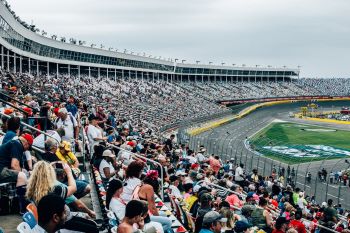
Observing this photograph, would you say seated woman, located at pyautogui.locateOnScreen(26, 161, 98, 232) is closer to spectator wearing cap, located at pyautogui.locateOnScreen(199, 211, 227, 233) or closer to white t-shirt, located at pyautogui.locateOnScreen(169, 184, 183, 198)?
spectator wearing cap, located at pyautogui.locateOnScreen(199, 211, 227, 233)

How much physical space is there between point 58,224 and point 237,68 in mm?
115528

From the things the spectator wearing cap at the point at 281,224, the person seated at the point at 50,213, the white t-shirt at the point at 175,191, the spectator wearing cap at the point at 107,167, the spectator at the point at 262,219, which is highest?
the person seated at the point at 50,213

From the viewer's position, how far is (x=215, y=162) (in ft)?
57.4

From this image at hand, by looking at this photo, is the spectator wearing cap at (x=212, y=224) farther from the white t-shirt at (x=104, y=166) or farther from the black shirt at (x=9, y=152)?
the white t-shirt at (x=104, y=166)

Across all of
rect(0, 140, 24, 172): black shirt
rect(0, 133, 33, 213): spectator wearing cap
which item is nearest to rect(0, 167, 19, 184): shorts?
rect(0, 133, 33, 213): spectator wearing cap

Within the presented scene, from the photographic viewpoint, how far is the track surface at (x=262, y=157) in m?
30.8

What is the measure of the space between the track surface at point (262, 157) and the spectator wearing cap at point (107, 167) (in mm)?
13548

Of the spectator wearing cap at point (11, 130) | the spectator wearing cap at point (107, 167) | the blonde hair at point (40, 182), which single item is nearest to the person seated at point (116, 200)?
the blonde hair at point (40, 182)

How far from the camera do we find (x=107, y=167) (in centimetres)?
942

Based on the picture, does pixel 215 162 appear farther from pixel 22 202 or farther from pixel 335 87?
pixel 335 87

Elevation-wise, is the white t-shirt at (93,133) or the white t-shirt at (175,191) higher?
the white t-shirt at (93,133)

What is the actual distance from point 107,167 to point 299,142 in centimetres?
5236

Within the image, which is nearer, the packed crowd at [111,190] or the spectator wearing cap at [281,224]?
the packed crowd at [111,190]

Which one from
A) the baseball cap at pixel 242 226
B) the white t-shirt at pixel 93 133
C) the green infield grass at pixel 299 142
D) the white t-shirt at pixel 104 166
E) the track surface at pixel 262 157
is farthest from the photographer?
the green infield grass at pixel 299 142
